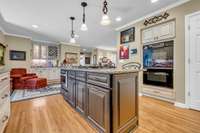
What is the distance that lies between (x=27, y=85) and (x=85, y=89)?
4.22 meters

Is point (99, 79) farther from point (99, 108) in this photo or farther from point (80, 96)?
point (80, 96)

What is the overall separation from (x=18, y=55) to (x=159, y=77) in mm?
7014

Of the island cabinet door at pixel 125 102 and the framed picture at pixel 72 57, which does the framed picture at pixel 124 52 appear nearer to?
the island cabinet door at pixel 125 102

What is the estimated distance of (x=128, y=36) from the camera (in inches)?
178

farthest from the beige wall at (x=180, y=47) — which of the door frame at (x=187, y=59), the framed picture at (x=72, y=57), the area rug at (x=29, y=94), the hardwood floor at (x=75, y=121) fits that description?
the framed picture at (x=72, y=57)

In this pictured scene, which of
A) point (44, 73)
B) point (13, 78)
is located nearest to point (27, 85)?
point (13, 78)

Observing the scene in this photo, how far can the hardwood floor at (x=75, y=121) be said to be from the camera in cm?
184

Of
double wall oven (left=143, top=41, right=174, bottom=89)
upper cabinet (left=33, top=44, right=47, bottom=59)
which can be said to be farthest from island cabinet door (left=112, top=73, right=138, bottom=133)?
upper cabinet (left=33, top=44, right=47, bottom=59)

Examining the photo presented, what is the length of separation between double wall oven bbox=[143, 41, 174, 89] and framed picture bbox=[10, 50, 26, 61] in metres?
6.41

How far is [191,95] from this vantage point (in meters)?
2.74

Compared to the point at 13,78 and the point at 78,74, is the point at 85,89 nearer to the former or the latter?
the point at 78,74

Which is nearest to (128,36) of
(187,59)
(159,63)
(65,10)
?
(159,63)

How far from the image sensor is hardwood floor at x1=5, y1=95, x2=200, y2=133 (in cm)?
184

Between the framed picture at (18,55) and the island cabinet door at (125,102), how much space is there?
6732 mm
